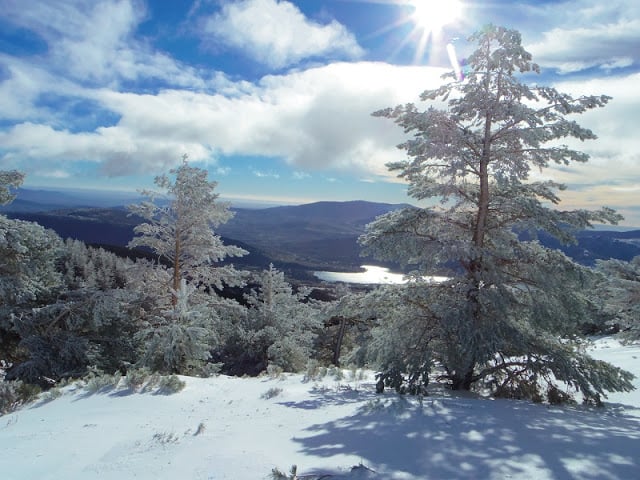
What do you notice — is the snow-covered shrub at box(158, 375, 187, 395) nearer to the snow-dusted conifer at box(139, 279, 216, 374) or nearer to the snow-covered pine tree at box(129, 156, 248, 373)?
the snow-dusted conifer at box(139, 279, 216, 374)

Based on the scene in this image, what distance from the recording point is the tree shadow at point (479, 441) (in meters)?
3.75

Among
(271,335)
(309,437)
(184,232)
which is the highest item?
(184,232)

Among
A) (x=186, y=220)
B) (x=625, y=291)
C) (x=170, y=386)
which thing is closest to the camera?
Result: (x=170, y=386)

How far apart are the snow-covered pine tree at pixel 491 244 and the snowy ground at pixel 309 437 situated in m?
1.01

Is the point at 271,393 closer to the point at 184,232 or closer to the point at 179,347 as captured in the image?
the point at 179,347

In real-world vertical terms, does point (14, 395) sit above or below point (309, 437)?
below

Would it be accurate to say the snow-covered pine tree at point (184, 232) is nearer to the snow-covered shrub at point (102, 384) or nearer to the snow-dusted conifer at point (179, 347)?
the snow-dusted conifer at point (179, 347)

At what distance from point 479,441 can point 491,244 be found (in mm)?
5357

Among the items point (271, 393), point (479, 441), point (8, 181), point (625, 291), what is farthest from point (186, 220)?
point (625, 291)

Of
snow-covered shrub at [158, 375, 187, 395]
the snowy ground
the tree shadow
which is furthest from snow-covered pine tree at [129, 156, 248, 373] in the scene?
the tree shadow

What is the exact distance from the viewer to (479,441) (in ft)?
14.8

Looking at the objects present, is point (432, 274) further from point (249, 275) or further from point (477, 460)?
point (249, 275)

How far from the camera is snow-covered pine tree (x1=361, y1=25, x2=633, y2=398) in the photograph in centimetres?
748

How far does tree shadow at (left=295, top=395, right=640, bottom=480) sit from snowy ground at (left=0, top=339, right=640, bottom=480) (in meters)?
0.01
